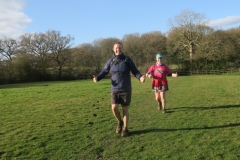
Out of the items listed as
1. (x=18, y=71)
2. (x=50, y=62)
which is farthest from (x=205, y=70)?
(x=18, y=71)

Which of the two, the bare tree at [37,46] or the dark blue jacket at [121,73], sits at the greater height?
the bare tree at [37,46]

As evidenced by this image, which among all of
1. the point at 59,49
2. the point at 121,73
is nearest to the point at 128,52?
the point at 59,49

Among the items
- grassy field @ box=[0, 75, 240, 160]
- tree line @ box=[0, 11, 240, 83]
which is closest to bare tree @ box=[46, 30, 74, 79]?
tree line @ box=[0, 11, 240, 83]

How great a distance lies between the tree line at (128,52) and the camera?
54688 millimetres

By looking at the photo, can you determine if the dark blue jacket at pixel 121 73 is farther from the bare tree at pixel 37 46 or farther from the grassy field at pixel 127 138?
the bare tree at pixel 37 46

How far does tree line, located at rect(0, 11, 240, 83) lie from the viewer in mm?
54688

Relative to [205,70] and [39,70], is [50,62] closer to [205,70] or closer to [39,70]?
[39,70]

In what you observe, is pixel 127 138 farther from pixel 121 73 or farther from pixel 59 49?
pixel 59 49

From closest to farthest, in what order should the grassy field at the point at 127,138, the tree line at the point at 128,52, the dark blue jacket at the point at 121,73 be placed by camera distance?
1. the grassy field at the point at 127,138
2. the dark blue jacket at the point at 121,73
3. the tree line at the point at 128,52

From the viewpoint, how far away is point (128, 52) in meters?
62.8

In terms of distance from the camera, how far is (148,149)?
5.13 metres

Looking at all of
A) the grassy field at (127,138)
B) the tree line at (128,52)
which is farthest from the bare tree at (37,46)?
the grassy field at (127,138)

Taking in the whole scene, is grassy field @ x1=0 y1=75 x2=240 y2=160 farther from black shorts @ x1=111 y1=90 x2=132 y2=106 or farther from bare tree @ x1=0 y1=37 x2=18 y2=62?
bare tree @ x1=0 y1=37 x2=18 y2=62

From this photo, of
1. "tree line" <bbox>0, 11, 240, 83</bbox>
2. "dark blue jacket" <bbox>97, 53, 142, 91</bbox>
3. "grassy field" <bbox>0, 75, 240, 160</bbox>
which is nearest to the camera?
"grassy field" <bbox>0, 75, 240, 160</bbox>
